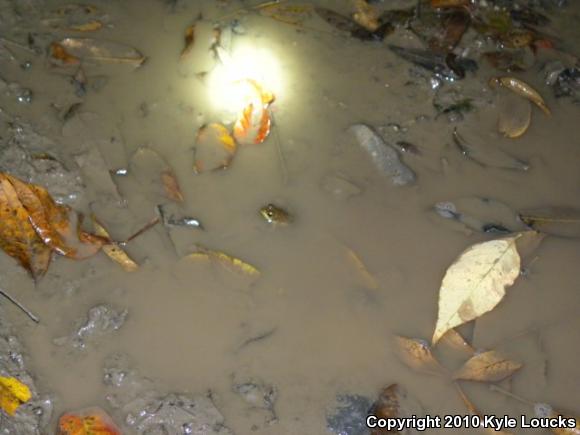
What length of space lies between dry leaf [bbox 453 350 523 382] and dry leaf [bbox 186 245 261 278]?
0.66 metres

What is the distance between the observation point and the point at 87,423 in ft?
5.67

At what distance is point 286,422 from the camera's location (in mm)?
1790

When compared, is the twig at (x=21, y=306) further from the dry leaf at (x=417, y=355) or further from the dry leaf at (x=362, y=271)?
the dry leaf at (x=417, y=355)

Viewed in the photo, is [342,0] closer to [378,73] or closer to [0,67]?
[378,73]

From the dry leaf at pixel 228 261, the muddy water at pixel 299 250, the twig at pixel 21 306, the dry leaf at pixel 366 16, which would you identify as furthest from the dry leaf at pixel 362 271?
the dry leaf at pixel 366 16

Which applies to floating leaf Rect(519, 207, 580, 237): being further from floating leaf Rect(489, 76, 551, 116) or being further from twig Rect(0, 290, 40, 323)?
twig Rect(0, 290, 40, 323)

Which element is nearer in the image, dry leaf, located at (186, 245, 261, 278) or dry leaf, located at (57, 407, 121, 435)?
dry leaf, located at (57, 407, 121, 435)

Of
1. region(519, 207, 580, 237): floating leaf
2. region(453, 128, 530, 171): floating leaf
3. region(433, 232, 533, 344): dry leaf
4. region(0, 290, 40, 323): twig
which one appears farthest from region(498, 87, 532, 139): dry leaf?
region(0, 290, 40, 323): twig

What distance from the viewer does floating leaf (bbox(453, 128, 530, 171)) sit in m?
2.29

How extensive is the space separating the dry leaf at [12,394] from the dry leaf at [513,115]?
5.78 feet

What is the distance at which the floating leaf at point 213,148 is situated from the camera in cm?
218

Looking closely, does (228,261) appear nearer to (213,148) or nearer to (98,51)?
(213,148)

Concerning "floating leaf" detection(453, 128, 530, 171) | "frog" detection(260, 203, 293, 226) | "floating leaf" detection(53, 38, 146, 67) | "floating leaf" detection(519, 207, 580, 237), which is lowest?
"frog" detection(260, 203, 293, 226)

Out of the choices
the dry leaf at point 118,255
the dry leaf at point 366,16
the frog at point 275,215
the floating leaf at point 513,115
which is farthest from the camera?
the dry leaf at point 366,16
